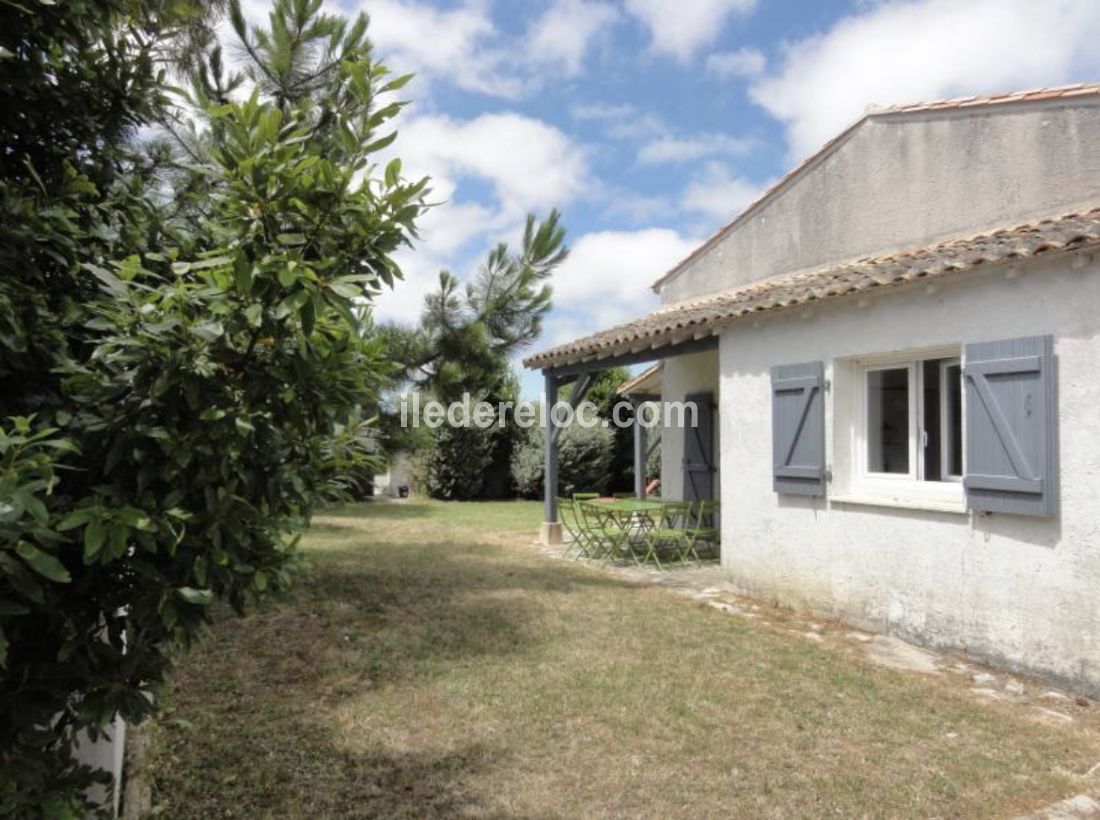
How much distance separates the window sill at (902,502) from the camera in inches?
229

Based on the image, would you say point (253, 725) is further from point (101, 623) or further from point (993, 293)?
point (993, 293)

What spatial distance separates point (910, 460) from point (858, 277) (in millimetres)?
1686

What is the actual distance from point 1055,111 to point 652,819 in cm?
709

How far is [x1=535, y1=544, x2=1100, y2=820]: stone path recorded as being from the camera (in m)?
3.68

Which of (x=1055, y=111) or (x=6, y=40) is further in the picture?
(x=1055, y=111)

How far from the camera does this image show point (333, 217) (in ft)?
5.85

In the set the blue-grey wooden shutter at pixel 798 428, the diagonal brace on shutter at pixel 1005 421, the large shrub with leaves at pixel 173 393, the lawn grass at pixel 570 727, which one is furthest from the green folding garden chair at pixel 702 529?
the large shrub with leaves at pixel 173 393

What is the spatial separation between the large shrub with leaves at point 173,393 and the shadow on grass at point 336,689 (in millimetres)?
509

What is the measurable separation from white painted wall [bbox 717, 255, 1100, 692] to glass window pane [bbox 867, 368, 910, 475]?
327 millimetres

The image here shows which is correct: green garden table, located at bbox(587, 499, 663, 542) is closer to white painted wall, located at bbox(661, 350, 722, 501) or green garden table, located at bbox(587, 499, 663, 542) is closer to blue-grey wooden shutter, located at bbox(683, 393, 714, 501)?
blue-grey wooden shutter, located at bbox(683, 393, 714, 501)

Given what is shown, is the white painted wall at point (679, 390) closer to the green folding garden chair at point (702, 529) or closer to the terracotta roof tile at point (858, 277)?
the green folding garden chair at point (702, 529)

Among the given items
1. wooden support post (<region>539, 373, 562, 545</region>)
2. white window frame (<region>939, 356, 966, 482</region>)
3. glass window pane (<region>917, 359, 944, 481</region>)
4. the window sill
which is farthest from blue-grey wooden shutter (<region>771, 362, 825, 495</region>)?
wooden support post (<region>539, 373, 562, 545</region>)

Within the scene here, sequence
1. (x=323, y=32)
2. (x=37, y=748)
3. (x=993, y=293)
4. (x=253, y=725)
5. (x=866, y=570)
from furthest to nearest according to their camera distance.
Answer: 1. (x=323, y=32)
2. (x=866, y=570)
3. (x=993, y=293)
4. (x=253, y=725)
5. (x=37, y=748)

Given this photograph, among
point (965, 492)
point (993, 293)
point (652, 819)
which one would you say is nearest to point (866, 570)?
point (965, 492)
